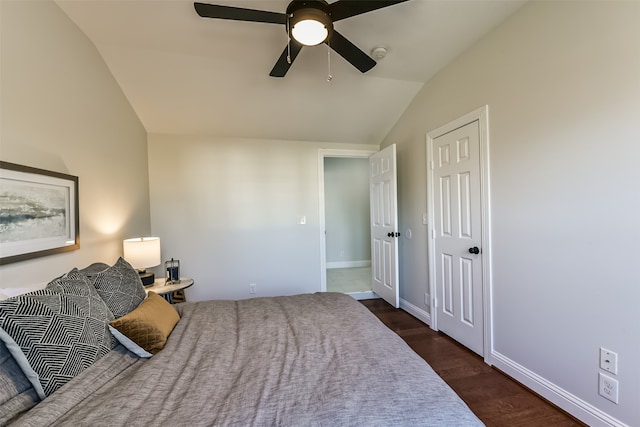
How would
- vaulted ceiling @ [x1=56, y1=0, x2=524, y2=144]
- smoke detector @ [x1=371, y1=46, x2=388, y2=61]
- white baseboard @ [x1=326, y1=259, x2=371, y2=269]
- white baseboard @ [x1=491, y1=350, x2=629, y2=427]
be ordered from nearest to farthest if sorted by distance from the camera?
white baseboard @ [x1=491, y1=350, x2=629, y2=427] < vaulted ceiling @ [x1=56, y1=0, x2=524, y2=144] < smoke detector @ [x1=371, y1=46, x2=388, y2=61] < white baseboard @ [x1=326, y1=259, x2=371, y2=269]

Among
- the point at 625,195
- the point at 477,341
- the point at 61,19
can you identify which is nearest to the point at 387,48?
the point at 625,195

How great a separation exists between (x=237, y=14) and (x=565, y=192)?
2.11 meters

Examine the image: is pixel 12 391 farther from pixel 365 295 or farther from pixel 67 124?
pixel 365 295

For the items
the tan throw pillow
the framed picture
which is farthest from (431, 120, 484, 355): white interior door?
the framed picture

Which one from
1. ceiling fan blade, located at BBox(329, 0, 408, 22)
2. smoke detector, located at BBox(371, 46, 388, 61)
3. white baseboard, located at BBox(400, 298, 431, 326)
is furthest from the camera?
white baseboard, located at BBox(400, 298, 431, 326)

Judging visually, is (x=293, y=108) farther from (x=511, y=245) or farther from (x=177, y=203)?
(x=511, y=245)

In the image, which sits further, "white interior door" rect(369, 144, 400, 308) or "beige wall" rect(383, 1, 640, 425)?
"white interior door" rect(369, 144, 400, 308)

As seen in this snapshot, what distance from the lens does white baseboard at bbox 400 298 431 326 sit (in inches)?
117

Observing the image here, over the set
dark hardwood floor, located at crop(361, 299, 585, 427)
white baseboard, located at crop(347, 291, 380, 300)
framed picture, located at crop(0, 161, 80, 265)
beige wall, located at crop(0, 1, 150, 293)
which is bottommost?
dark hardwood floor, located at crop(361, 299, 585, 427)

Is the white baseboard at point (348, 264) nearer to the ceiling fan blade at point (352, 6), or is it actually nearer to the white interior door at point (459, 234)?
the white interior door at point (459, 234)

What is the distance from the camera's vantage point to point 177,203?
3340 mm

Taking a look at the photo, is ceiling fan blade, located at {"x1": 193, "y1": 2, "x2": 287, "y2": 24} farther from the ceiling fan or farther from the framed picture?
the framed picture

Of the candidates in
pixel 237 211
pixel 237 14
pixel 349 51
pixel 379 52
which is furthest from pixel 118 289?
pixel 379 52

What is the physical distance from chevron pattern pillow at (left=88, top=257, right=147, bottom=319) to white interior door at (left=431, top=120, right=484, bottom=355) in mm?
2433
